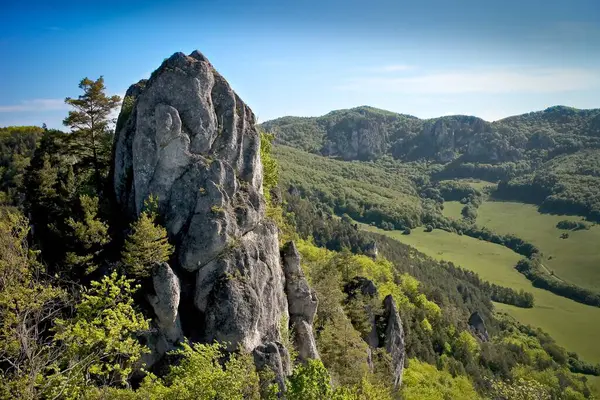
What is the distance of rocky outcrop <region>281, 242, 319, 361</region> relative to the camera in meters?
41.2

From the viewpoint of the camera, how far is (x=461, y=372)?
103375mm

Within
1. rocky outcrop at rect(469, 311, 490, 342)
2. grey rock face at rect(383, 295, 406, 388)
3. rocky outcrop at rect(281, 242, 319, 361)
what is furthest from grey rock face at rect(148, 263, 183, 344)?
rocky outcrop at rect(469, 311, 490, 342)

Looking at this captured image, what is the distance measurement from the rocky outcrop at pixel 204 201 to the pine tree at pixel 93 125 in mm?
3105

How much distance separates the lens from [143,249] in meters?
32.2

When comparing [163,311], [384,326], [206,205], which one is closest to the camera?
[163,311]

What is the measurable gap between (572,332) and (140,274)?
222376mm

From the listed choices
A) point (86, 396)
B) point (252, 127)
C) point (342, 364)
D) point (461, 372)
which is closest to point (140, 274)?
point (86, 396)

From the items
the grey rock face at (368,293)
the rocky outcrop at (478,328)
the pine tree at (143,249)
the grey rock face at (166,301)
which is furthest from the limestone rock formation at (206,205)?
the rocky outcrop at (478,328)

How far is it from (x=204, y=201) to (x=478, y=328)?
478 feet

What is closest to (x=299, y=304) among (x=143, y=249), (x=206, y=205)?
(x=206, y=205)

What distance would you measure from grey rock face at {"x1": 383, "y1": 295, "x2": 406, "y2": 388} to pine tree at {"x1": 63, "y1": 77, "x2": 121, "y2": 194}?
44969 millimetres

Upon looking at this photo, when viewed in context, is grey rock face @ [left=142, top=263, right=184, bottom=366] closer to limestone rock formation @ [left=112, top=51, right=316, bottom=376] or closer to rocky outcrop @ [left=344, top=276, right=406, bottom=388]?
limestone rock formation @ [left=112, top=51, right=316, bottom=376]

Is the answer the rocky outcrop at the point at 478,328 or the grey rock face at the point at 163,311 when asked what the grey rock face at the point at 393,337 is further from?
the rocky outcrop at the point at 478,328

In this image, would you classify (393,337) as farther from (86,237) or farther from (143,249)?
(86,237)
